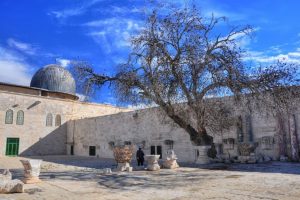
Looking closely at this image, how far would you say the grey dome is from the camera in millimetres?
36062

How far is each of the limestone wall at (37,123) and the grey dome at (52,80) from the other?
292cm

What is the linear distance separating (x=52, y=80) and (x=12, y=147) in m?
10.1

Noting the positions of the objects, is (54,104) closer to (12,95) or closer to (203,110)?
(12,95)

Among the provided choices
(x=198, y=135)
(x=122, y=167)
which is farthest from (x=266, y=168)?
(x=122, y=167)

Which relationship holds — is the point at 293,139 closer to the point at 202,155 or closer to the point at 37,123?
the point at 202,155

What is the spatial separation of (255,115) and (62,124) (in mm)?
23745

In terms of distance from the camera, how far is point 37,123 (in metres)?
31.8

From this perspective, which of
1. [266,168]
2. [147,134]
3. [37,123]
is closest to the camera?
[266,168]

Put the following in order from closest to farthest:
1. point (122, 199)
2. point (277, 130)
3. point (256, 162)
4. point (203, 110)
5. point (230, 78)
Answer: point (122, 199), point (230, 78), point (203, 110), point (256, 162), point (277, 130)

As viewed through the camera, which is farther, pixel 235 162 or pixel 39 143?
pixel 39 143

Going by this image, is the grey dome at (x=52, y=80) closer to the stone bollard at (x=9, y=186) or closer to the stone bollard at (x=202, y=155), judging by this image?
the stone bollard at (x=202, y=155)

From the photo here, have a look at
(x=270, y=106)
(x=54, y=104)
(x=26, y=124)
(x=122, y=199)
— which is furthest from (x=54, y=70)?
(x=122, y=199)

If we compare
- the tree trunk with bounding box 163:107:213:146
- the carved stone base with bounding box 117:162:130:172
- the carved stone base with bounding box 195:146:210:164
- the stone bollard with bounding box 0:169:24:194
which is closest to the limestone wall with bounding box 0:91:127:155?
the carved stone base with bounding box 117:162:130:172

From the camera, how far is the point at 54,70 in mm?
37344
